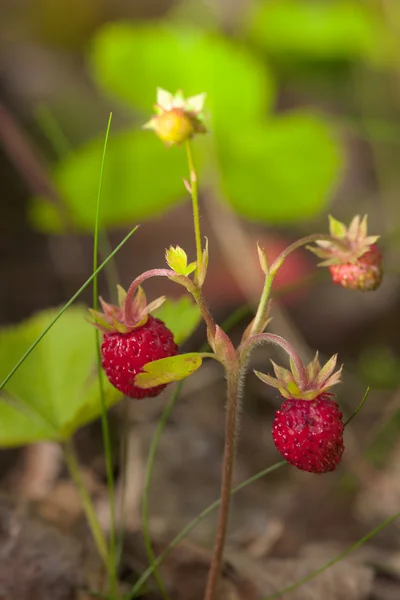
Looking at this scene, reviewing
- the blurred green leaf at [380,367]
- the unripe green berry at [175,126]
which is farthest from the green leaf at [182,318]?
the blurred green leaf at [380,367]

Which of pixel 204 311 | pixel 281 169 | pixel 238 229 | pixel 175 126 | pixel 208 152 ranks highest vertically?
pixel 175 126

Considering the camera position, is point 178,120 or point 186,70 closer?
point 178,120

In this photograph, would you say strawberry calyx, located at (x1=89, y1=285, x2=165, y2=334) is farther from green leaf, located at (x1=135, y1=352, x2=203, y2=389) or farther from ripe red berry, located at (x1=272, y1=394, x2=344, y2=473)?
ripe red berry, located at (x1=272, y1=394, x2=344, y2=473)

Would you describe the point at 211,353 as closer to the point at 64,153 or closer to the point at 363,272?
the point at 363,272

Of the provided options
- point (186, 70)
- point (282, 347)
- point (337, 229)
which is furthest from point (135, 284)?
point (186, 70)

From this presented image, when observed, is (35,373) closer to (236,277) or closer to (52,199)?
(52,199)

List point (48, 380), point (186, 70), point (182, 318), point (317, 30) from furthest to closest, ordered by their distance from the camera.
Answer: point (317, 30) < point (186, 70) < point (48, 380) < point (182, 318)
